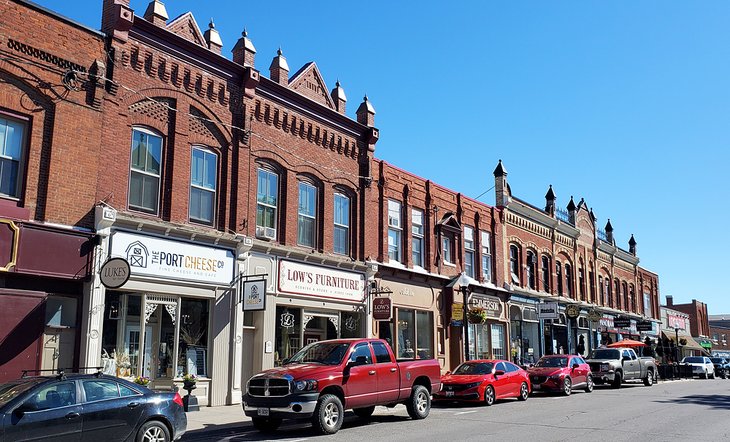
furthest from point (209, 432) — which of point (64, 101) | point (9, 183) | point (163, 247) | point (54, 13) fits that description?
point (54, 13)

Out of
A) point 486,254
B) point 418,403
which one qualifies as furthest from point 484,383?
point 486,254

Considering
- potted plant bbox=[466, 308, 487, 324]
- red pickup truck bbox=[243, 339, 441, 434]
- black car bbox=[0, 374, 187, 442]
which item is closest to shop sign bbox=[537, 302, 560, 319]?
potted plant bbox=[466, 308, 487, 324]

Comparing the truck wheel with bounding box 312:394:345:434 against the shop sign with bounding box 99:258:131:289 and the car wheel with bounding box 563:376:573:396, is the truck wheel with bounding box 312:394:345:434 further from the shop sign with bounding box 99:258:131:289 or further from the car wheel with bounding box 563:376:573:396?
the car wheel with bounding box 563:376:573:396

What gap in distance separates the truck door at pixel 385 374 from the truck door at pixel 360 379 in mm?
177

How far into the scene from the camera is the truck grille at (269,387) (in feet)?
41.5

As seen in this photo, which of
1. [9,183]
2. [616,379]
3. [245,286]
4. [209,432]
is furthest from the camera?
[616,379]

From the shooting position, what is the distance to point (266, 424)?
43.9 feet

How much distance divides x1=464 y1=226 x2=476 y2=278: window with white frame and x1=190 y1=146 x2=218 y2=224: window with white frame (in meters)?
14.5

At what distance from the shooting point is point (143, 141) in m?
17.2

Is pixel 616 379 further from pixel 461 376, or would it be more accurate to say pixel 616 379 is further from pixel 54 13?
pixel 54 13

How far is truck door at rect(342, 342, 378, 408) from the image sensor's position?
44.3 feet

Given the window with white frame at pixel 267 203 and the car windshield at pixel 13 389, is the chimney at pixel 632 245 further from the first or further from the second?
the car windshield at pixel 13 389

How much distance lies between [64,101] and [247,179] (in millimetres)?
5779

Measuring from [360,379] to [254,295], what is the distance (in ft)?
17.1
